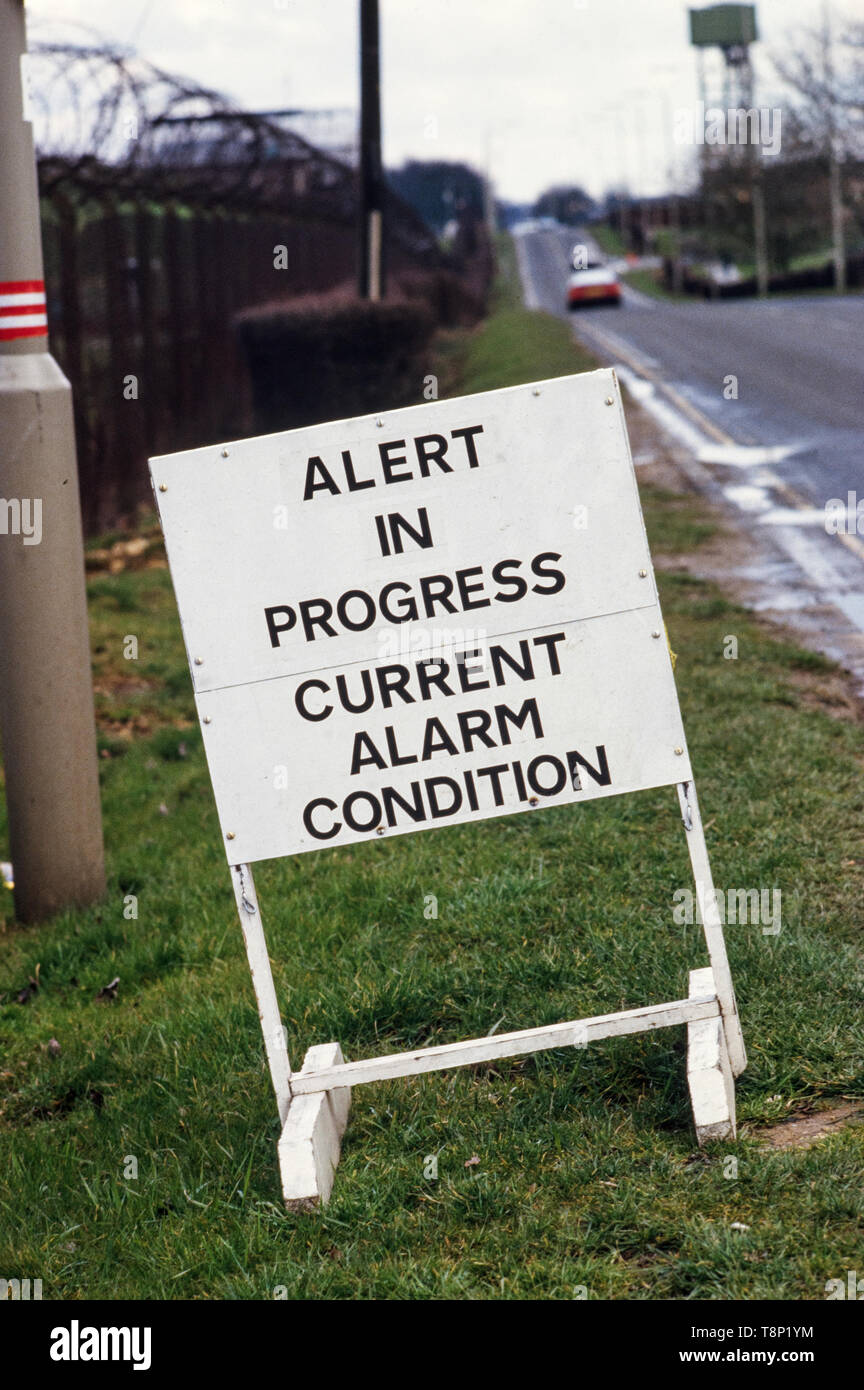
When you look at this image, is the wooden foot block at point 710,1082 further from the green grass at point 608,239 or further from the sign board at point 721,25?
the sign board at point 721,25

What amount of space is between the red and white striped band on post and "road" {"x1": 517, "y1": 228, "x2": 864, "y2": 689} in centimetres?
376

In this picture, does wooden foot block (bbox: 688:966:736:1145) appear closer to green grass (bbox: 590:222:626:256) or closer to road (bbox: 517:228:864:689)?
road (bbox: 517:228:864:689)

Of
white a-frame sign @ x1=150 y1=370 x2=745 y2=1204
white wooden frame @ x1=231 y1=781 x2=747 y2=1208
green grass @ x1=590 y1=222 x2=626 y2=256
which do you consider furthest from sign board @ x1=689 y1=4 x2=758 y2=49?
white wooden frame @ x1=231 y1=781 x2=747 y2=1208

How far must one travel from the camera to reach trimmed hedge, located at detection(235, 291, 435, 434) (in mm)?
16109

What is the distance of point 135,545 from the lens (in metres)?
11.1

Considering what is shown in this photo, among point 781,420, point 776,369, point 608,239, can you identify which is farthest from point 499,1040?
point 608,239

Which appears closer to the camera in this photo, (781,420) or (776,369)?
(781,420)

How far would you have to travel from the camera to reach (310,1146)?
10.4 feet

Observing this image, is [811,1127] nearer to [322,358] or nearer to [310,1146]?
[310,1146]

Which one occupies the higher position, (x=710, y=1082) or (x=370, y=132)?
(x=370, y=132)

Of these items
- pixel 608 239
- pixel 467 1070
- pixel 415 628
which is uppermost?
pixel 608 239

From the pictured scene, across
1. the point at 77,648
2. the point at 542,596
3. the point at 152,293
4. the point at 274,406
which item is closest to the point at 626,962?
the point at 542,596

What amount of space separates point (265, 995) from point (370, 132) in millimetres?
15494

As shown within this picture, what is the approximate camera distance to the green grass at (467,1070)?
2908 millimetres
